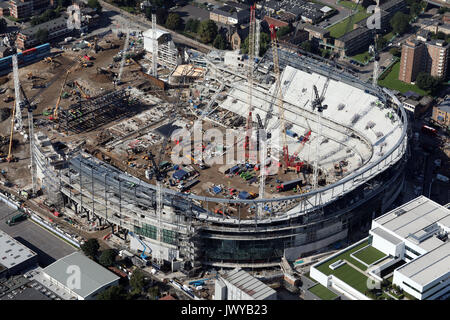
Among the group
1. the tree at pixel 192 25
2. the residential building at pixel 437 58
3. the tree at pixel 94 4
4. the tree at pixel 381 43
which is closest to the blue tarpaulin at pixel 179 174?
the tree at pixel 192 25

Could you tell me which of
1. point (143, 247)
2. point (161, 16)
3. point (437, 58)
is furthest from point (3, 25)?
point (437, 58)

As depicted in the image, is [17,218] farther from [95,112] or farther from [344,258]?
[344,258]

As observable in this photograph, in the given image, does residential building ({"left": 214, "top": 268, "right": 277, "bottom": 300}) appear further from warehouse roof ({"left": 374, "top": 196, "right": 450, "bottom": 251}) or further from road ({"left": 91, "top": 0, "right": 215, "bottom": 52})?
road ({"left": 91, "top": 0, "right": 215, "bottom": 52})

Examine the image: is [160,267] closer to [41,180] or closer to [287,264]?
Answer: [287,264]

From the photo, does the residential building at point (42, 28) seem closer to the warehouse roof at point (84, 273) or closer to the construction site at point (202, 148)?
the construction site at point (202, 148)

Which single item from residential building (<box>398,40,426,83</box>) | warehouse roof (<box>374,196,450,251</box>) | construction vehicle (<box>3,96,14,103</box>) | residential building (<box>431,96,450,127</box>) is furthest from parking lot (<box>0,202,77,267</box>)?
residential building (<box>398,40,426,83</box>)

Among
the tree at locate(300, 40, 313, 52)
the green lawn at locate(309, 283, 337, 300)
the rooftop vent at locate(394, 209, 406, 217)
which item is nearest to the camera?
the green lawn at locate(309, 283, 337, 300)

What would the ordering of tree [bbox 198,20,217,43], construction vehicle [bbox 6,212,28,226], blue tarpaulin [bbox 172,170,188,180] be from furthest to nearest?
tree [bbox 198,20,217,43], blue tarpaulin [bbox 172,170,188,180], construction vehicle [bbox 6,212,28,226]
